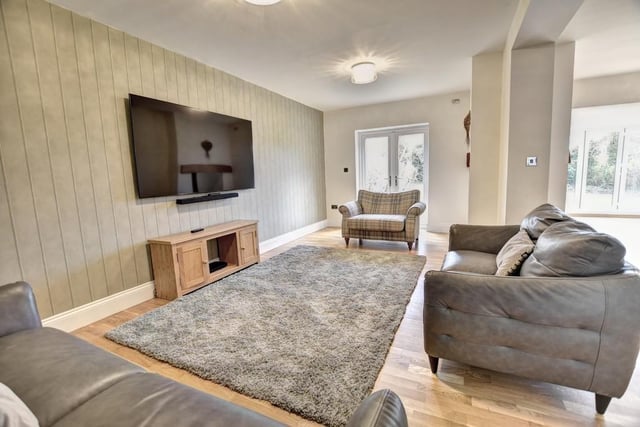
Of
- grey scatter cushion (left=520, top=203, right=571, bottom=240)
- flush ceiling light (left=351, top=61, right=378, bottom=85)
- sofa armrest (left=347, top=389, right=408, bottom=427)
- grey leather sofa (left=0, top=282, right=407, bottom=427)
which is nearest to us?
sofa armrest (left=347, top=389, right=408, bottom=427)

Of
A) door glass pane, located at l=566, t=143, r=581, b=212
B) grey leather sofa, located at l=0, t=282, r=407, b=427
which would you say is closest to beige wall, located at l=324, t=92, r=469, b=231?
door glass pane, located at l=566, t=143, r=581, b=212

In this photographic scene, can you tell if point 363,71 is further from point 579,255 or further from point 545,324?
point 545,324

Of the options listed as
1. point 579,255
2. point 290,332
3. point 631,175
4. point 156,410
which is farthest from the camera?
point 631,175

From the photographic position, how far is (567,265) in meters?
1.31

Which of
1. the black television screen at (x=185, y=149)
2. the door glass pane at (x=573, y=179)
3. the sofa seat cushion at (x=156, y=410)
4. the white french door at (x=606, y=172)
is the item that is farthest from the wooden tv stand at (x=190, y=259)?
the door glass pane at (x=573, y=179)

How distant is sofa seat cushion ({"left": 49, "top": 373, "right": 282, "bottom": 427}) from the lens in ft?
2.65

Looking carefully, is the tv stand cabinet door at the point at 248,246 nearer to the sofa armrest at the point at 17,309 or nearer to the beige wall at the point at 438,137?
the sofa armrest at the point at 17,309

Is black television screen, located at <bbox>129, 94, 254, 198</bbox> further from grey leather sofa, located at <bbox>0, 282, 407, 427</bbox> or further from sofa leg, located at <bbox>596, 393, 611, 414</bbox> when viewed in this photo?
sofa leg, located at <bbox>596, 393, 611, 414</bbox>

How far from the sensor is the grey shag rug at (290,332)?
1.53 m

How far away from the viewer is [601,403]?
1315 mm

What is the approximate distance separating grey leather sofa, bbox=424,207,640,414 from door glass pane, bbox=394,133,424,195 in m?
4.09

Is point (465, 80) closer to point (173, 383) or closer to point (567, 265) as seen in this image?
point (567, 265)

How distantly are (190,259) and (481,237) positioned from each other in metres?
2.69

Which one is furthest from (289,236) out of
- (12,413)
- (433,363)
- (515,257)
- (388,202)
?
(12,413)
